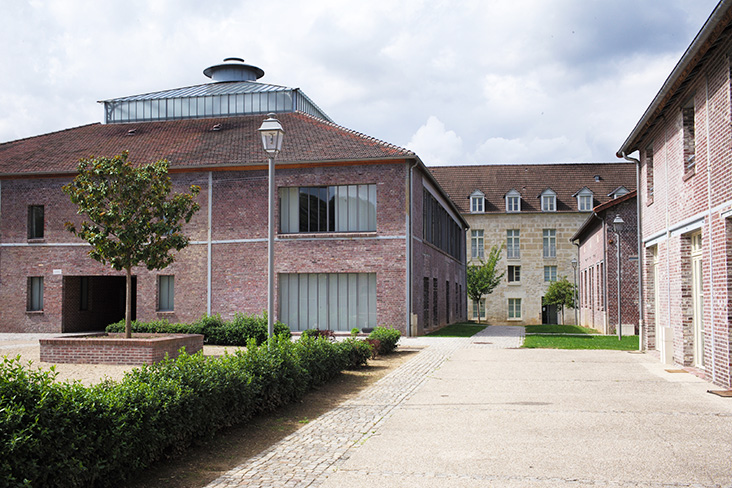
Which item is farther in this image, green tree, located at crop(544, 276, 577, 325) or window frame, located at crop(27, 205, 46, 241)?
green tree, located at crop(544, 276, 577, 325)

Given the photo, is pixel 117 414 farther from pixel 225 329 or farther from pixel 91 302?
pixel 91 302

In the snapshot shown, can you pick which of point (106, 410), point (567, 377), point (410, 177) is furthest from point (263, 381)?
point (410, 177)

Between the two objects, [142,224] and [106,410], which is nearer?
[106,410]

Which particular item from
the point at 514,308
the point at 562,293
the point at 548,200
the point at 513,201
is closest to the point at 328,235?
the point at 562,293

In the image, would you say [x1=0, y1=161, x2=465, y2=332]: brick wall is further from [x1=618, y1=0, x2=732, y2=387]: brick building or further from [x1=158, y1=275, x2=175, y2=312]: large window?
[x1=618, y1=0, x2=732, y2=387]: brick building

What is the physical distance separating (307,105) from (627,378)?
2356cm

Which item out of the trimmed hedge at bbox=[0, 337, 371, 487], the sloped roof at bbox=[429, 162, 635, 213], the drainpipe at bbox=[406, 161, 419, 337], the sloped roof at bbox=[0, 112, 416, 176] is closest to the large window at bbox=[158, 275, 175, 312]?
the sloped roof at bbox=[0, 112, 416, 176]

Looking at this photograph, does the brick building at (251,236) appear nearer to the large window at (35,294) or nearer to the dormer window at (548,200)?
the large window at (35,294)

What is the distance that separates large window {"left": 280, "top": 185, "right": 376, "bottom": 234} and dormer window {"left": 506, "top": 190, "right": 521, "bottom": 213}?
102 ft

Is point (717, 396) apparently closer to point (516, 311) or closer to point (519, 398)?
point (519, 398)

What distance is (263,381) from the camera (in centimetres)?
873

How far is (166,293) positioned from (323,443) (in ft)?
67.9

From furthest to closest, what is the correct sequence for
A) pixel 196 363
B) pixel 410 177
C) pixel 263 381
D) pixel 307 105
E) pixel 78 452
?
pixel 307 105 < pixel 410 177 < pixel 263 381 < pixel 196 363 < pixel 78 452

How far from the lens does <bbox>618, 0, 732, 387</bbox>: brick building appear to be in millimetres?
10625
